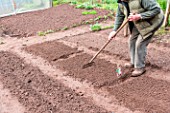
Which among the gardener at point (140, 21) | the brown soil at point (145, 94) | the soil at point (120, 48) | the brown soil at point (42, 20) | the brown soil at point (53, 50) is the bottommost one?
the brown soil at point (145, 94)

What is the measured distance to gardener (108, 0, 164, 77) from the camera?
3811 mm

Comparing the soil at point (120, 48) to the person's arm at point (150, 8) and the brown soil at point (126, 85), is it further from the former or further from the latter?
the person's arm at point (150, 8)

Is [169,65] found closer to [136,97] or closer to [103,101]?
[136,97]

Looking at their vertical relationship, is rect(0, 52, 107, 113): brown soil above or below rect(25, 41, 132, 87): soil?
below

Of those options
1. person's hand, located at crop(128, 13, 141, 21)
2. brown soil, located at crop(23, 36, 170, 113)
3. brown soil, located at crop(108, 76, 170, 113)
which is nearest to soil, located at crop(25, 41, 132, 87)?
brown soil, located at crop(23, 36, 170, 113)

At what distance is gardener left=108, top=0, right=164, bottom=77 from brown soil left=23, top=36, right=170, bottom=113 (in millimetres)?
361

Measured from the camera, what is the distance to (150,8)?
378cm

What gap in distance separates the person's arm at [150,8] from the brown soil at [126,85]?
1.15 meters

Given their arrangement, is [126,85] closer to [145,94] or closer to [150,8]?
[145,94]

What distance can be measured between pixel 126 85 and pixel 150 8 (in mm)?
1333

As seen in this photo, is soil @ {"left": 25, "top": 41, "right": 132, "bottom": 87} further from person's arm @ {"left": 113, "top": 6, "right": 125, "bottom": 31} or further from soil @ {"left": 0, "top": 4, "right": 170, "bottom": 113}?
person's arm @ {"left": 113, "top": 6, "right": 125, "bottom": 31}

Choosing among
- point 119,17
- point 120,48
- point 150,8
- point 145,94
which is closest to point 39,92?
point 145,94

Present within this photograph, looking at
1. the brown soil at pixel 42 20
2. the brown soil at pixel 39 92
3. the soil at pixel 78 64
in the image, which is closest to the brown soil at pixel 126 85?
the soil at pixel 78 64

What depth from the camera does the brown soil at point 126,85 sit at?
3549 millimetres
